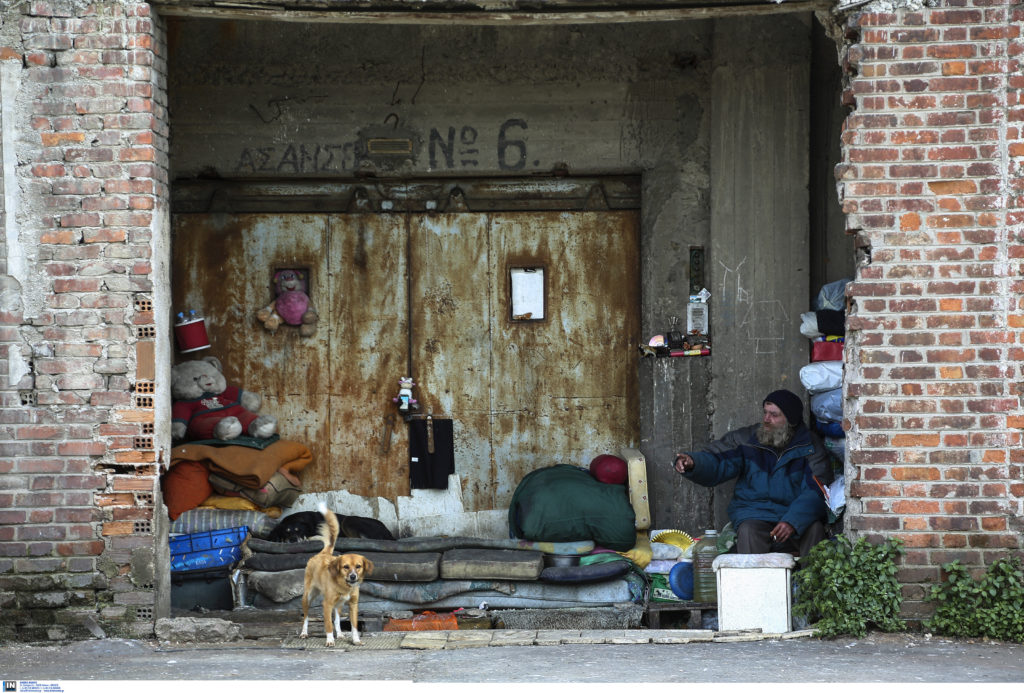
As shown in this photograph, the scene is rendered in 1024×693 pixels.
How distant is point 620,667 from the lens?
195 inches

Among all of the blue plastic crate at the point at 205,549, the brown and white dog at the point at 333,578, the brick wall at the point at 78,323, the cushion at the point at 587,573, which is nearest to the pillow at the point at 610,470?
the cushion at the point at 587,573

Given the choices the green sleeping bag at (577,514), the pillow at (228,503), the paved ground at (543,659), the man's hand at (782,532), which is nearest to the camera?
the paved ground at (543,659)

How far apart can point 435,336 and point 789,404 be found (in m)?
2.45

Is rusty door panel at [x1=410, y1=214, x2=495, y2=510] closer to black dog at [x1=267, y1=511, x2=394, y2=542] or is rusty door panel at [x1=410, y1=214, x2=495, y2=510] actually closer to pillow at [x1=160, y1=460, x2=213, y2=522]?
black dog at [x1=267, y1=511, x2=394, y2=542]

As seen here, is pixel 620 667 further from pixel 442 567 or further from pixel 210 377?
pixel 210 377

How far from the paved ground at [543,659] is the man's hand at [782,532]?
711 millimetres

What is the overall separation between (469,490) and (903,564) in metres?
3.08

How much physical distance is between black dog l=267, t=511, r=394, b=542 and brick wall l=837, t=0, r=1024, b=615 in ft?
10.6

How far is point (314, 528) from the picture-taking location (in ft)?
22.4

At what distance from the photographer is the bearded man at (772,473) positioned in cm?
613

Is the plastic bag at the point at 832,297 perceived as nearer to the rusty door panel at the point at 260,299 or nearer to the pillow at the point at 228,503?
the rusty door panel at the point at 260,299

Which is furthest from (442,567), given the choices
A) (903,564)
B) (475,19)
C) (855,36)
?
(855,36)

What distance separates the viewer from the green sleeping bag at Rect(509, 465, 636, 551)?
666 centimetres

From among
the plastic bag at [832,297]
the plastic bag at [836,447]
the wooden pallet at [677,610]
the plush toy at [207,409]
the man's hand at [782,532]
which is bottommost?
the wooden pallet at [677,610]
